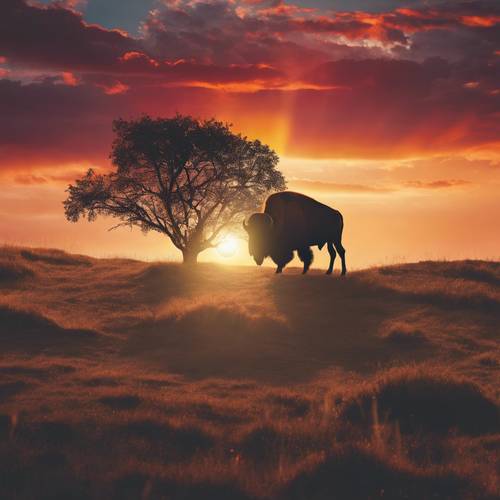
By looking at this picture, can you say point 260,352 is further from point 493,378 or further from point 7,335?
point 7,335

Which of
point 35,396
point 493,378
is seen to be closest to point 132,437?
point 35,396

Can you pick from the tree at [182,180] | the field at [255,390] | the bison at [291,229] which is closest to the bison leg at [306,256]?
the bison at [291,229]

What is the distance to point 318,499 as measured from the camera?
848 centimetres

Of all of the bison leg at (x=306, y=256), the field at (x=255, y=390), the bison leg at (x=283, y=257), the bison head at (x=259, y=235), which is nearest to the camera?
the field at (x=255, y=390)

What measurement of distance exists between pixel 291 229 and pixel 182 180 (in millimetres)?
14820

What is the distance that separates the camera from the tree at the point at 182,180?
38781 mm

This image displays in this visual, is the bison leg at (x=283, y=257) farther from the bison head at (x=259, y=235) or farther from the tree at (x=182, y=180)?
the tree at (x=182, y=180)

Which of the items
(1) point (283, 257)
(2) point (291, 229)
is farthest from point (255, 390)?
(2) point (291, 229)

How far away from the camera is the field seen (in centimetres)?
898

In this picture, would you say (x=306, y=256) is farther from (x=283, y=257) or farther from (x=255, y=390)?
(x=255, y=390)

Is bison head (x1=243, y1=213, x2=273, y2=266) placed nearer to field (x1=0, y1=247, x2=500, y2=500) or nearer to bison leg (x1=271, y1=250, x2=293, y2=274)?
bison leg (x1=271, y1=250, x2=293, y2=274)

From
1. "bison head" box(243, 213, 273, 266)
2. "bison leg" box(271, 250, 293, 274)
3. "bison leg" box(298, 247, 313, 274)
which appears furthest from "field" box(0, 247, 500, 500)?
"bison head" box(243, 213, 273, 266)

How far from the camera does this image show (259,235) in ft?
85.7

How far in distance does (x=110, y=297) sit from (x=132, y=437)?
17138mm
